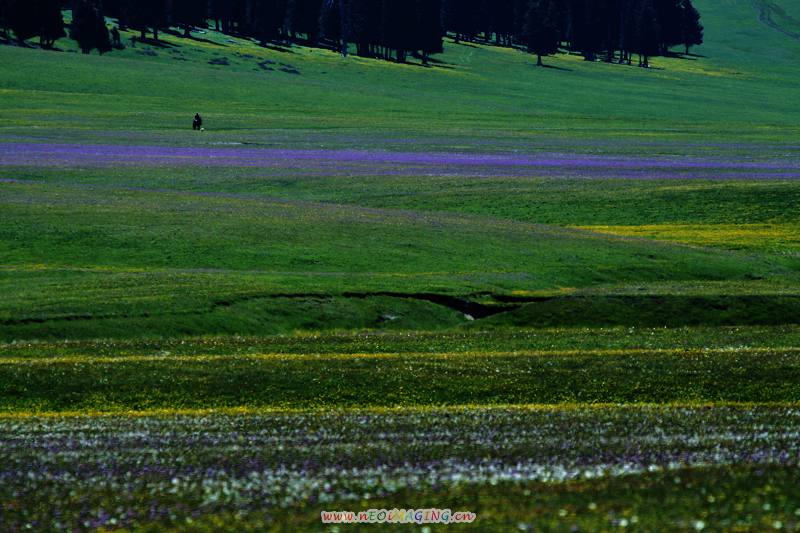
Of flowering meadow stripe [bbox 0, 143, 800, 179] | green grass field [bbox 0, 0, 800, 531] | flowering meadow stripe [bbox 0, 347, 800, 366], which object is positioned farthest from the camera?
flowering meadow stripe [bbox 0, 143, 800, 179]

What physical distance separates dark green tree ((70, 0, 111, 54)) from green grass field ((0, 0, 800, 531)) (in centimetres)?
9155

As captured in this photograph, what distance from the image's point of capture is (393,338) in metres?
35.9

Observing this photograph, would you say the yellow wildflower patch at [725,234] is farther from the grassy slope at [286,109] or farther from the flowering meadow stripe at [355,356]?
the grassy slope at [286,109]

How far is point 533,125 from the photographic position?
512ft

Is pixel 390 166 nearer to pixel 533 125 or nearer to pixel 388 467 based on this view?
pixel 533 125

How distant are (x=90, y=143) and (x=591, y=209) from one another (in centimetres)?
5053

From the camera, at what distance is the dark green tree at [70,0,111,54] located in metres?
192

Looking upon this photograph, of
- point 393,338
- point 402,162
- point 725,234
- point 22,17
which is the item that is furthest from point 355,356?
point 22,17

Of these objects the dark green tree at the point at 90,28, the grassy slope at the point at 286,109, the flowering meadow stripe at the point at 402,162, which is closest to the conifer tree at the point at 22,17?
the grassy slope at the point at 286,109

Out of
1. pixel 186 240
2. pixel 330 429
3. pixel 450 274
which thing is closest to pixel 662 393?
pixel 330 429

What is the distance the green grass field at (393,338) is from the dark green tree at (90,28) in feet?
300

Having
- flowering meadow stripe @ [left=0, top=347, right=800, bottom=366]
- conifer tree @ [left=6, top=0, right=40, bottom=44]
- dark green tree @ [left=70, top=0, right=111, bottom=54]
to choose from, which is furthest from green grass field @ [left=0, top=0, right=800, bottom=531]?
dark green tree @ [left=70, top=0, right=111, bottom=54]

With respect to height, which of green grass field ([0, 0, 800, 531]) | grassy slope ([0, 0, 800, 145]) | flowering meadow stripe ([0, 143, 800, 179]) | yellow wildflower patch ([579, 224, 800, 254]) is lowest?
grassy slope ([0, 0, 800, 145])

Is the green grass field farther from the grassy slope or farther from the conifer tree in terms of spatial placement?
the conifer tree
